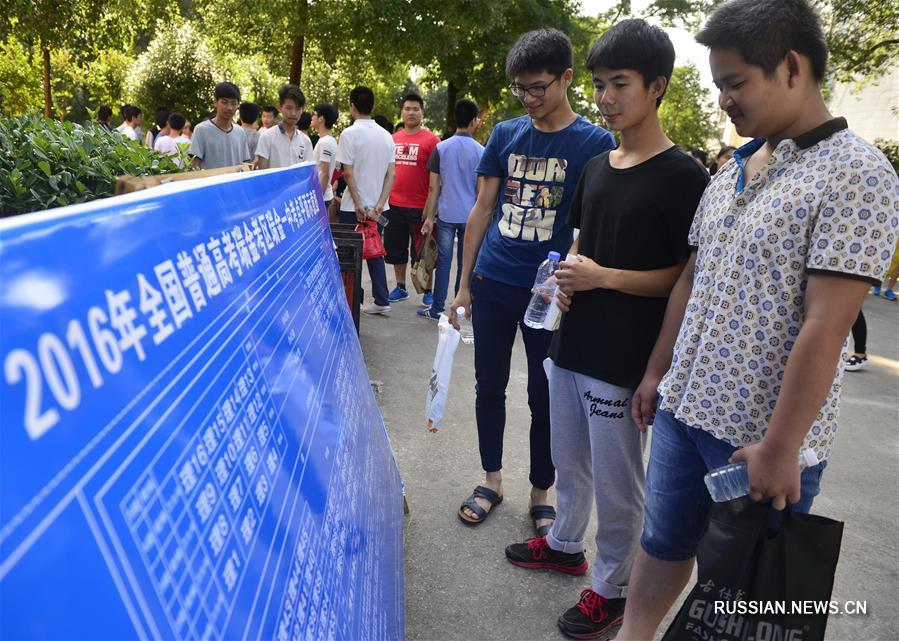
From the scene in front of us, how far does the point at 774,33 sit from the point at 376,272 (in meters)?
5.44

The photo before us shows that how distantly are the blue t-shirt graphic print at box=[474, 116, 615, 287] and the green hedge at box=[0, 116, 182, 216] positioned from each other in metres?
1.91

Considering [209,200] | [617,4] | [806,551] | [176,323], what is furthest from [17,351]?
[617,4]

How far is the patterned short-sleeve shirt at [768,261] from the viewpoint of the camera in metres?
1.60

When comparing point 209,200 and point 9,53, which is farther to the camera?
point 9,53

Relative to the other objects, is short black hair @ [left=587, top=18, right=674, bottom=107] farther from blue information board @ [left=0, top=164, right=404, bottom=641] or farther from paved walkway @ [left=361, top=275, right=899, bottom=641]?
paved walkway @ [left=361, top=275, right=899, bottom=641]

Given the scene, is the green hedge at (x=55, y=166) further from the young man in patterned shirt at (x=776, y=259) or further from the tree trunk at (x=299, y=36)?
the tree trunk at (x=299, y=36)

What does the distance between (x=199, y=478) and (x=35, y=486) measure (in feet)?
0.97

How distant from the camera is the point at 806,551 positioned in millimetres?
1737

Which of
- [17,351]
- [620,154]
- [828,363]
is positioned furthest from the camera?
[620,154]

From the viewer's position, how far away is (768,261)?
176 centimetres

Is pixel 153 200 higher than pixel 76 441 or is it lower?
higher

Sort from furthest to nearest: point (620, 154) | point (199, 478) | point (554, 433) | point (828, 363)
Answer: point (554, 433), point (620, 154), point (828, 363), point (199, 478)

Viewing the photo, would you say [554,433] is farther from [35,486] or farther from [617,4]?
[617,4]

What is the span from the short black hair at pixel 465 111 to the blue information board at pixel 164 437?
5330mm
